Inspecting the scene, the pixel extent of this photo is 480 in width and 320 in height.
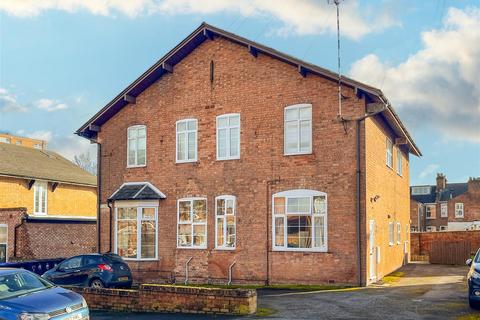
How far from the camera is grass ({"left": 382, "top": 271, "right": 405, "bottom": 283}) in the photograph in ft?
69.5

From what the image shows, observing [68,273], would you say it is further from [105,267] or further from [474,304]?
[474,304]

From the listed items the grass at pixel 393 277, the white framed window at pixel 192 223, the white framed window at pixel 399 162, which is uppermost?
the white framed window at pixel 399 162

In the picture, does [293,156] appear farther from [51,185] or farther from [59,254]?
[51,185]

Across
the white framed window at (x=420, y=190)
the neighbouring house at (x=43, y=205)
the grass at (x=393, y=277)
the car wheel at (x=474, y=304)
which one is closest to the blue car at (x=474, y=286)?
the car wheel at (x=474, y=304)

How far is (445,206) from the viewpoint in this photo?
2751 inches

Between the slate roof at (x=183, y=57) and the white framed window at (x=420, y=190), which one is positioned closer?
the slate roof at (x=183, y=57)

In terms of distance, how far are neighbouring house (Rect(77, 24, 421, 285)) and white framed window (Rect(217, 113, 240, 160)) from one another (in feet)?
0.17

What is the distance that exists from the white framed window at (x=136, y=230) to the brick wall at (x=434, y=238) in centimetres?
1916

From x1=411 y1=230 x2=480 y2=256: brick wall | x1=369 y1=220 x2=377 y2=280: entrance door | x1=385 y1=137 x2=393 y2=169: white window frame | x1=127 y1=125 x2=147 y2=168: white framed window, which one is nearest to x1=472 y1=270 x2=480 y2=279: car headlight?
x1=369 y1=220 x2=377 y2=280: entrance door

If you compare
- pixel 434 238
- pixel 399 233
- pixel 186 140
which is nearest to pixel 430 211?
pixel 434 238

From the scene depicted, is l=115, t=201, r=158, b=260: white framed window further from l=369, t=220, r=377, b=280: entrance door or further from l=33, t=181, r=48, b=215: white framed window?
l=33, t=181, r=48, b=215: white framed window

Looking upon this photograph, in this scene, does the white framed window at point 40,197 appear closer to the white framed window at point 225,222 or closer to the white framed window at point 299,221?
the white framed window at point 225,222

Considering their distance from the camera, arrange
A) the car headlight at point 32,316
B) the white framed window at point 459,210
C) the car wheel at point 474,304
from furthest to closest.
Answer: the white framed window at point 459,210, the car wheel at point 474,304, the car headlight at point 32,316

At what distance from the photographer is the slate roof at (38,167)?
32.4m
